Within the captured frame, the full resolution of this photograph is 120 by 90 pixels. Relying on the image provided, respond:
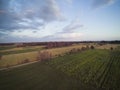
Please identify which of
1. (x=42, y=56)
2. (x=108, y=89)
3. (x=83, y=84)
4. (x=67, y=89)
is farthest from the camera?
(x=42, y=56)

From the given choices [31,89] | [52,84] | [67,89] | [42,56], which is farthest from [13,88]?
[42,56]

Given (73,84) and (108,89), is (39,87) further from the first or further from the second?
(108,89)

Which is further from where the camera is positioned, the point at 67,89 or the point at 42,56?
the point at 42,56

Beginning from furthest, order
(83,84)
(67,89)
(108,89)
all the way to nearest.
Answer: (83,84), (67,89), (108,89)

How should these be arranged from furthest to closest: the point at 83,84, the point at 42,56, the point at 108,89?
the point at 42,56, the point at 83,84, the point at 108,89

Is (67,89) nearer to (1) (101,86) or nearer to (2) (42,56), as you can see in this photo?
(1) (101,86)

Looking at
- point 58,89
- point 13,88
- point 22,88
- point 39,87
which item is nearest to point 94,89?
point 58,89

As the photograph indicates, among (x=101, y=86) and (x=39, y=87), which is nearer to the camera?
(x=101, y=86)

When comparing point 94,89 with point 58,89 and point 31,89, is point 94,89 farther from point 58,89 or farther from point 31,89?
Answer: point 31,89

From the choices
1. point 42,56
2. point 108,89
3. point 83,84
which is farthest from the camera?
point 42,56
